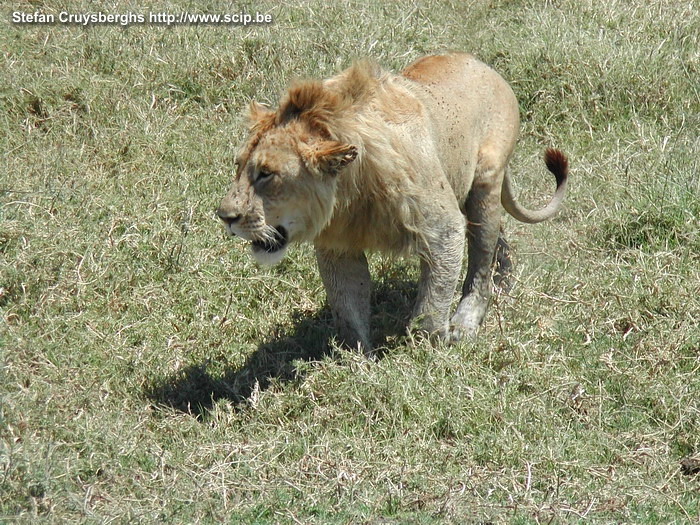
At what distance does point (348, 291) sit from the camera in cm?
546

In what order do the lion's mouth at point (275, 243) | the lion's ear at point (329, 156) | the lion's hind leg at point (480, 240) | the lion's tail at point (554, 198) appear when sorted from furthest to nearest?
the lion's tail at point (554, 198) < the lion's hind leg at point (480, 240) < the lion's mouth at point (275, 243) < the lion's ear at point (329, 156)

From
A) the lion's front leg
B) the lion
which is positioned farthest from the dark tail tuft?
the lion's front leg

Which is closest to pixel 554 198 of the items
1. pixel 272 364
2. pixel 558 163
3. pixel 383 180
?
pixel 558 163

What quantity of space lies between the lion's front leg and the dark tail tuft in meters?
1.42

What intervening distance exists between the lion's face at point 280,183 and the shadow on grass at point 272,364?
0.84m

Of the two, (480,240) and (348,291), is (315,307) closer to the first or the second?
(348,291)

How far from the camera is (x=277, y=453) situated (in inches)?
187

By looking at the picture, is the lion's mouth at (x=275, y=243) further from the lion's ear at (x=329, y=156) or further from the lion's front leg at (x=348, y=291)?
the lion's front leg at (x=348, y=291)

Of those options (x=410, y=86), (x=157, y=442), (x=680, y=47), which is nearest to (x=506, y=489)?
(x=157, y=442)

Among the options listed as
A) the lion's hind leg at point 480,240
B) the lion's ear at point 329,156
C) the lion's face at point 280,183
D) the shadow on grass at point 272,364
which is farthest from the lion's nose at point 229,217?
the lion's hind leg at point 480,240

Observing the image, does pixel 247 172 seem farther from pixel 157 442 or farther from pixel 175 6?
pixel 175 6

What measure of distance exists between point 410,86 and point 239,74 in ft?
9.84

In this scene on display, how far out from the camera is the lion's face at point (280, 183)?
4766mm

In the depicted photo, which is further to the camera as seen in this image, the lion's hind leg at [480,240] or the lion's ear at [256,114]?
the lion's hind leg at [480,240]
